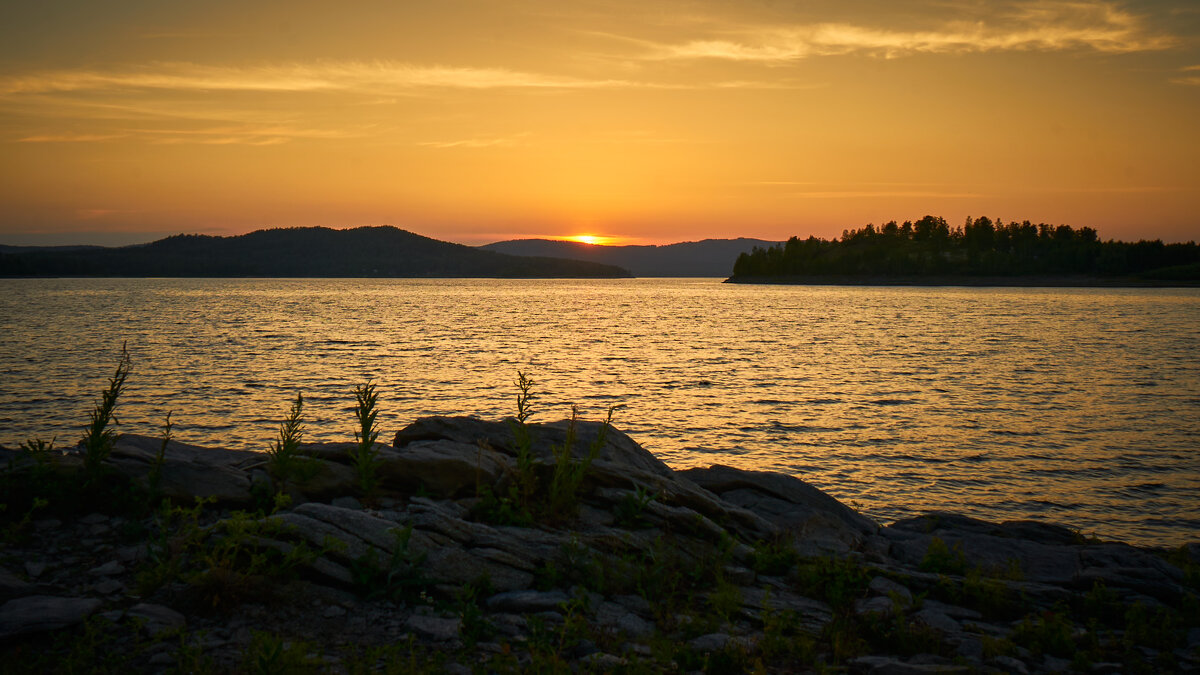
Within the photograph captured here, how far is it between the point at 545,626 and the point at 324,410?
27070 mm

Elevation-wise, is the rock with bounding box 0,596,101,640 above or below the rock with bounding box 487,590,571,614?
above

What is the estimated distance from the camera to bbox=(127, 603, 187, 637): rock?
7438 millimetres

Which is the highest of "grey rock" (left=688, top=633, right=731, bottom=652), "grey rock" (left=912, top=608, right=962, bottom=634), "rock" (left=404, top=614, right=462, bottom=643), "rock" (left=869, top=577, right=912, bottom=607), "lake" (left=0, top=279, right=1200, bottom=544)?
"rock" (left=404, top=614, right=462, bottom=643)

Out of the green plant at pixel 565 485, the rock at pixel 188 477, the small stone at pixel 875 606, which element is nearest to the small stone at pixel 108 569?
the rock at pixel 188 477

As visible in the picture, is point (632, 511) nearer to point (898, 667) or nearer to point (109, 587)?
point (898, 667)

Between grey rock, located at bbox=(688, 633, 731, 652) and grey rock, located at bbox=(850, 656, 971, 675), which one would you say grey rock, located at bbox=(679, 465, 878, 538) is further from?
grey rock, located at bbox=(850, 656, 971, 675)

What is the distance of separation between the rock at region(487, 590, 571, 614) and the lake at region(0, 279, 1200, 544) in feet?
43.7

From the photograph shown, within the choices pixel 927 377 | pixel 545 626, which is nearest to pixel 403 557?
pixel 545 626

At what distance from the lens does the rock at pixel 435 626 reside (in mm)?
8074

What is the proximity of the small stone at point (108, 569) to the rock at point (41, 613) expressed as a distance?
0.90 meters

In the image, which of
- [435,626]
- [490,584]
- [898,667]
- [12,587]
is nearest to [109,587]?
[12,587]

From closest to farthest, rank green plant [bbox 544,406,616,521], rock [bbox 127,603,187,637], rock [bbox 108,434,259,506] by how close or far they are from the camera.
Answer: rock [bbox 127,603,187,637] < rock [bbox 108,434,259,506] < green plant [bbox 544,406,616,521]

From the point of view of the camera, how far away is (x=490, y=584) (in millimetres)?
9102

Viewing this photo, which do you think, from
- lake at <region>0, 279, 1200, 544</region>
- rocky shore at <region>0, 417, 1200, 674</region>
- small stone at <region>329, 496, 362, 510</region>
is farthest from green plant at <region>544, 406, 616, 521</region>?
lake at <region>0, 279, 1200, 544</region>
